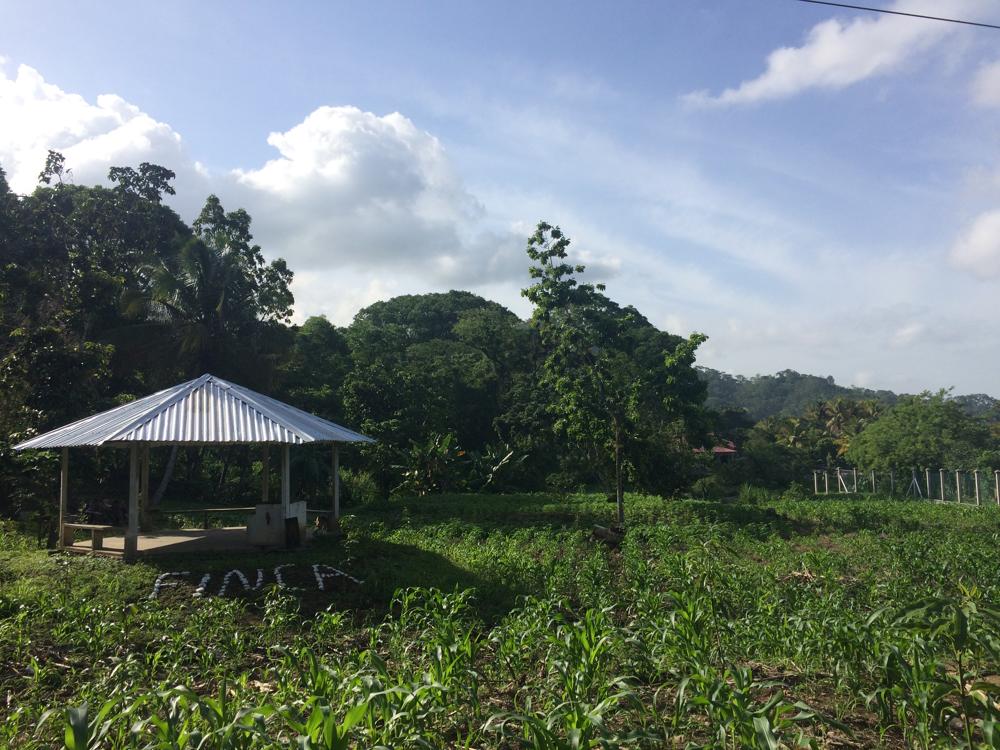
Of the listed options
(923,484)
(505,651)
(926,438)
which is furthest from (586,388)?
(926,438)

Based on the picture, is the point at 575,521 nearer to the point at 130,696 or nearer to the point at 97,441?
the point at 97,441

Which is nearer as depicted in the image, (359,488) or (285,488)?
(285,488)

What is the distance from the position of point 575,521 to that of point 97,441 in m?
9.66

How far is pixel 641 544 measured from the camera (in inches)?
508

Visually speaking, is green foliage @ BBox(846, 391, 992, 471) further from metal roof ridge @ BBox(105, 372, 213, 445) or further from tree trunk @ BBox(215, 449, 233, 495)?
metal roof ridge @ BBox(105, 372, 213, 445)

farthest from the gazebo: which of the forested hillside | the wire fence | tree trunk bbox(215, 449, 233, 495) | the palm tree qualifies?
the wire fence

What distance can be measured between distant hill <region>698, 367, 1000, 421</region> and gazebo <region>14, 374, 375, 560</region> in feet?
267

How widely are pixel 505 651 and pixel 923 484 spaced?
27.7m

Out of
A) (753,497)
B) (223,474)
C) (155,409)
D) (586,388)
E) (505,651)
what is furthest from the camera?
(223,474)

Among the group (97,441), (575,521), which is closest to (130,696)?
(97,441)

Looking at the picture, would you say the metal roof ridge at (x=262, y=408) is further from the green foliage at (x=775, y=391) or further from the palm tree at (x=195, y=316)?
the green foliage at (x=775, y=391)

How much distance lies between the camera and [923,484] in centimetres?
2738

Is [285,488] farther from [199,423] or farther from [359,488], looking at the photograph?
[359,488]

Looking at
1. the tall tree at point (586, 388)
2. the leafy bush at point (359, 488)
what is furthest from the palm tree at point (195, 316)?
the tall tree at point (586, 388)
